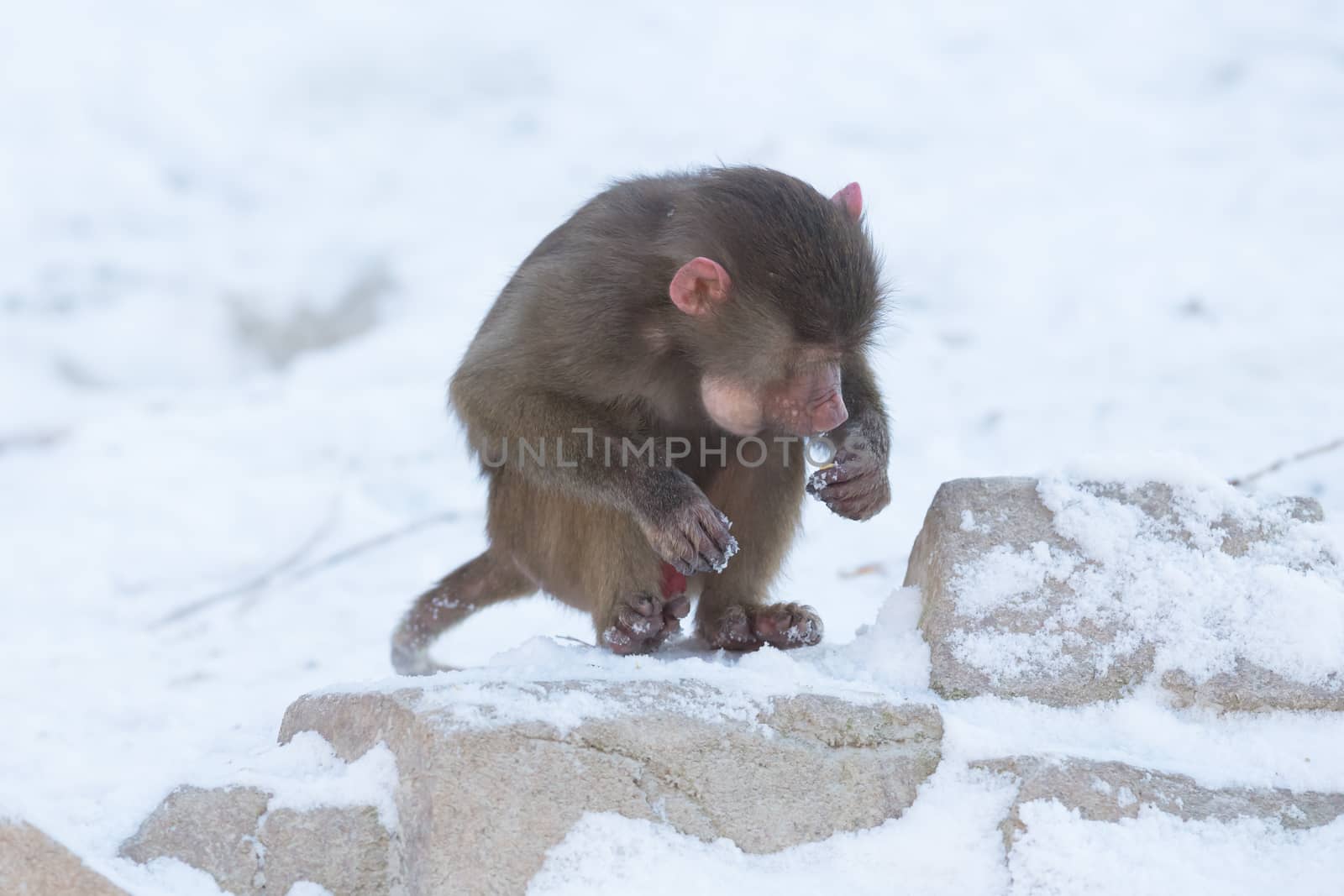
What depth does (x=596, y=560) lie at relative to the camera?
154 inches

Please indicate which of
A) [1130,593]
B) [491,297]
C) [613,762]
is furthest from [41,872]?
[491,297]

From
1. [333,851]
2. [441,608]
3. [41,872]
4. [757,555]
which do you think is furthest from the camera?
[441,608]

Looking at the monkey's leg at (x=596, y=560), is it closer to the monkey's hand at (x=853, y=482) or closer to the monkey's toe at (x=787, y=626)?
the monkey's toe at (x=787, y=626)

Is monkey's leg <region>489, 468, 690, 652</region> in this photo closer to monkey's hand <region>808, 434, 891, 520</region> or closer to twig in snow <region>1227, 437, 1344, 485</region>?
monkey's hand <region>808, 434, 891, 520</region>

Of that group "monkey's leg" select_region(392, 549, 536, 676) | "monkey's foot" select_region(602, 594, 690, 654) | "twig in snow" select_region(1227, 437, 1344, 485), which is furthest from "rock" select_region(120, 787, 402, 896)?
"twig in snow" select_region(1227, 437, 1344, 485)

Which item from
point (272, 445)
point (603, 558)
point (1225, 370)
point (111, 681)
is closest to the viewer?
point (603, 558)

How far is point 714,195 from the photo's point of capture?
3598mm

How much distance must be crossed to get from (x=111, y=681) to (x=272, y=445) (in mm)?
2784

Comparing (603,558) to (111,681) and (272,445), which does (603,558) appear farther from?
(272,445)

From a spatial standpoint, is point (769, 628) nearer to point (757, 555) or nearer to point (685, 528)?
point (757, 555)

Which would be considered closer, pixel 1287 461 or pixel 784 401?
pixel 784 401

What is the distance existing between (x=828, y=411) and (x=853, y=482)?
10.9 inches

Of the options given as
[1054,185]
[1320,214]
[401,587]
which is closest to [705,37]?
[1054,185]

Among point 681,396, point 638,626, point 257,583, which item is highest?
point 681,396
